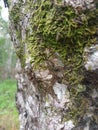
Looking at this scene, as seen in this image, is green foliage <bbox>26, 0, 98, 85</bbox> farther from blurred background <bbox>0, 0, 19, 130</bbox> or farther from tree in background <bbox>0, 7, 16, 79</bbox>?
tree in background <bbox>0, 7, 16, 79</bbox>

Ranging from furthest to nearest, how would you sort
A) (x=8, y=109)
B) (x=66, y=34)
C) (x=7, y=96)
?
(x=7, y=96), (x=8, y=109), (x=66, y=34)

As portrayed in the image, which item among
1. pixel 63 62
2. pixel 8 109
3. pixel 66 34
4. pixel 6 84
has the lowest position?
pixel 6 84

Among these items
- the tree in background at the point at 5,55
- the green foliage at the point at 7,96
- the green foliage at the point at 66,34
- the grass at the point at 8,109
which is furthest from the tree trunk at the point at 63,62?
the tree in background at the point at 5,55

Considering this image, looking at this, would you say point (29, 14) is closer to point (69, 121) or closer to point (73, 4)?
point (73, 4)

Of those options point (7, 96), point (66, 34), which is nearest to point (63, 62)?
point (66, 34)

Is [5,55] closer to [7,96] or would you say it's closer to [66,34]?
[7,96]

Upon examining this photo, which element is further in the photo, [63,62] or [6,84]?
[6,84]
